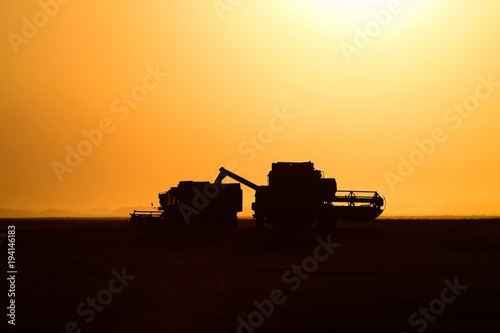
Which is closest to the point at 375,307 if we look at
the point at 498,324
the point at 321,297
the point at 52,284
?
the point at 321,297

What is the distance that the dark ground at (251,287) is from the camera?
1095 cm

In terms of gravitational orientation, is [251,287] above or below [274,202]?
below

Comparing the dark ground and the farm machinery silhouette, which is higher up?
the farm machinery silhouette

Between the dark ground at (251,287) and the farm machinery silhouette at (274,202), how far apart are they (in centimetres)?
1170

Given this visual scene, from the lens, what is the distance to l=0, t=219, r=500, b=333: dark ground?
10.9 m

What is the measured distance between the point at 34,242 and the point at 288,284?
22232mm

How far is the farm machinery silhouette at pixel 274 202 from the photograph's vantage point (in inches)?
1535

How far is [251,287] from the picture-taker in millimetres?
15227

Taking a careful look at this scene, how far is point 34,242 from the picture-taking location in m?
32.4

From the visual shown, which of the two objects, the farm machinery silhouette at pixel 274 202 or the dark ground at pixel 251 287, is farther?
the farm machinery silhouette at pixel 274 202

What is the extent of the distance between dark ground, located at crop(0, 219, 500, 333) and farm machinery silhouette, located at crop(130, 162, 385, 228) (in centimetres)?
1170

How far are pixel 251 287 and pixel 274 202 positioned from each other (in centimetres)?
2411

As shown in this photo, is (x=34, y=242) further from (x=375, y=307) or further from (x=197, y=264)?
(x=375, y=307)

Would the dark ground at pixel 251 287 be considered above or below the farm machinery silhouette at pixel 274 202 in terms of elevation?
below
